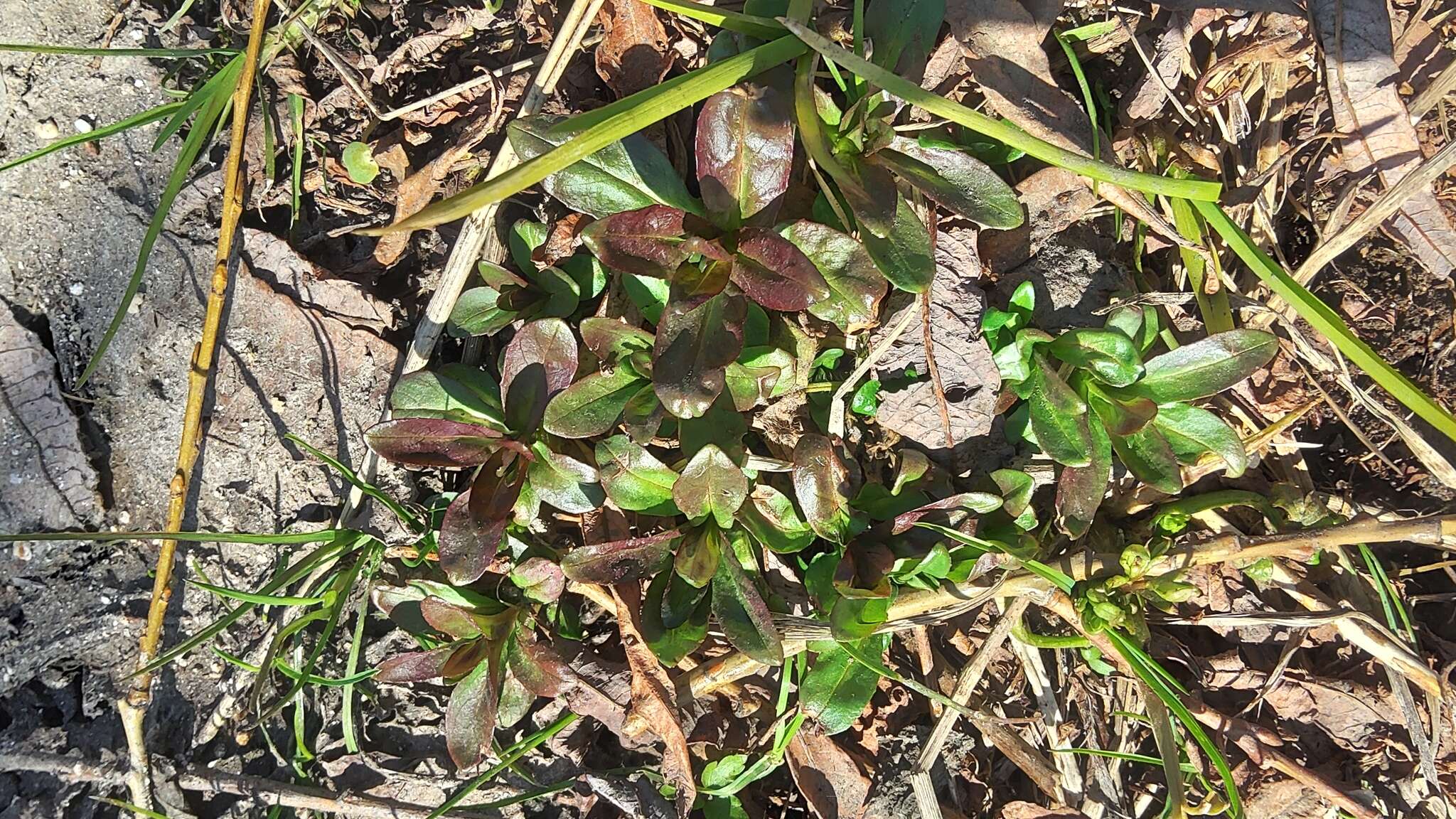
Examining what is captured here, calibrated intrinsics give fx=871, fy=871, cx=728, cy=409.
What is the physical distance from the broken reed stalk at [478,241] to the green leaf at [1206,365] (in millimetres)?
1501

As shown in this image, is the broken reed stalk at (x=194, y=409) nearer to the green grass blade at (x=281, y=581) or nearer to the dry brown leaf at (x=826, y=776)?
the green grass blade at (x=281, y=581)

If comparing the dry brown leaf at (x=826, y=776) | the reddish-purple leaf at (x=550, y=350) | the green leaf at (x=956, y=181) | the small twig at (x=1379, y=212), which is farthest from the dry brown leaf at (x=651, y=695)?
the small twig at (x=1379, y=212)

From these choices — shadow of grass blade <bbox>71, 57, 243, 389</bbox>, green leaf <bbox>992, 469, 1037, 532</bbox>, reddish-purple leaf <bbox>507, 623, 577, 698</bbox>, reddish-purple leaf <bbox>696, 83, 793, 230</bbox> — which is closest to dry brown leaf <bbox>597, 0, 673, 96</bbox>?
reddish-purple leaf <bbox>696, 83, 793, 230</bbox>

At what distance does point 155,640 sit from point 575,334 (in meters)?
1.32

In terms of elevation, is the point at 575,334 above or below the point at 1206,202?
above

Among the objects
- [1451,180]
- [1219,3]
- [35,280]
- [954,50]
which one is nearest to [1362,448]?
[1451,180]

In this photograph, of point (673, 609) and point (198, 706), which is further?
point (198, 706)

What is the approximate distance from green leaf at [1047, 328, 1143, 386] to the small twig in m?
0.53

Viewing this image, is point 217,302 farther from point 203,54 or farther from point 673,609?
point 673,609

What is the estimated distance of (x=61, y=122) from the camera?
2242 millimetres

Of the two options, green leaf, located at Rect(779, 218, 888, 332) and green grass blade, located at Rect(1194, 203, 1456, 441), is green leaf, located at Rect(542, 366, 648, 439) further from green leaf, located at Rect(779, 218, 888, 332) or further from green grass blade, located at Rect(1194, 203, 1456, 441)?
green grass blade, located at Rect(1194, 203, 1456, 441)

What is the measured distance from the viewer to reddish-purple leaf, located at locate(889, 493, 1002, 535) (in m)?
1.89

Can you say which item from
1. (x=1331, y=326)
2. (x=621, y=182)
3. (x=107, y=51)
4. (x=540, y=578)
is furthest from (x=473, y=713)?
(x=1331, y=326)

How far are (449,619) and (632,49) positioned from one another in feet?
4.54
